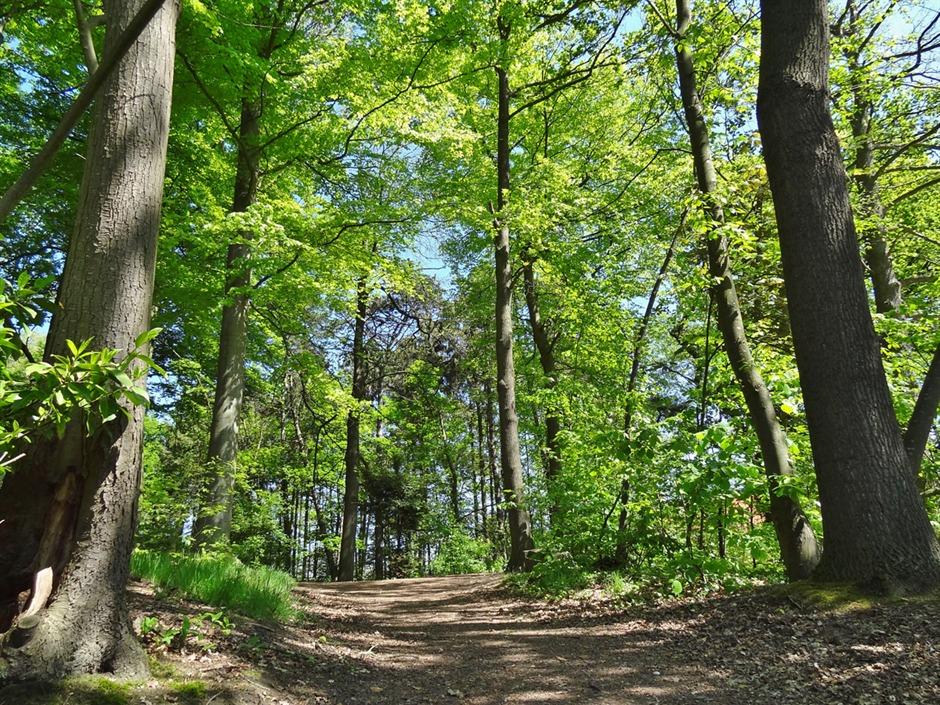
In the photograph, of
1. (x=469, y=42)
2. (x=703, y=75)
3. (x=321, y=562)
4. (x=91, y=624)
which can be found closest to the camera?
(x=91, y=624)

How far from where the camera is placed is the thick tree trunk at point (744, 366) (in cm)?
570

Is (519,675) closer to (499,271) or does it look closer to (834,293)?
(834,293)

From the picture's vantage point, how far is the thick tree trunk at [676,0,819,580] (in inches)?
224

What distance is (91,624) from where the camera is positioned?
2.73 m

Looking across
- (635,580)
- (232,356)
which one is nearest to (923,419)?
(635,580)

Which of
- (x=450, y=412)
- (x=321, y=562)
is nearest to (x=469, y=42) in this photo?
(x=450, y=412)

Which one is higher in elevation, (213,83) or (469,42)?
(469,42)

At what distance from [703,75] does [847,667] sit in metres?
6.98

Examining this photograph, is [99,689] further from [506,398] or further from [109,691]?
[506,398]

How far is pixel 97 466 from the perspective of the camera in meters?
2.87

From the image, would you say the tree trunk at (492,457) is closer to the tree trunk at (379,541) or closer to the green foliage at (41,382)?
the tree trunk at (379,541)

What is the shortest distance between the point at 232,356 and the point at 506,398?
194 inches

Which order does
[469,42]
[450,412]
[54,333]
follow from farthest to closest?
[450,412]
[469,42]
[54,333]

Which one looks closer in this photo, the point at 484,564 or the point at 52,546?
the point at 52,546
